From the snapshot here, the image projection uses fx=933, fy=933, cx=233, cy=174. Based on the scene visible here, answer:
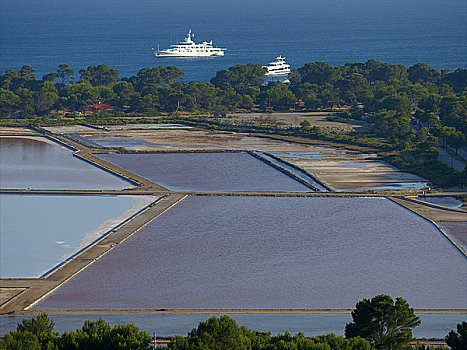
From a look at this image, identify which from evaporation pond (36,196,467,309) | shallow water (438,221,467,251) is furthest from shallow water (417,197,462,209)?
shallow water (438,221,467,251)

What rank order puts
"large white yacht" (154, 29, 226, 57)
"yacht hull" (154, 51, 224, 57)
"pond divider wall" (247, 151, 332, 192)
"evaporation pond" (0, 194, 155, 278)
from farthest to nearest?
1. "large white yacht" (154, 29, 226, 57)
2. "yacht hull" (154, 51, 224, 57)
3. "pond divider wall" (247, 151, 332, 192)
4. "evaporation pond" (0, 194, 155, 278)

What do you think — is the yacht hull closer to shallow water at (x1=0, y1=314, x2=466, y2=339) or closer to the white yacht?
the white yacht

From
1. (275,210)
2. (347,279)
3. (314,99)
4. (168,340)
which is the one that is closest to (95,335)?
(168,340)

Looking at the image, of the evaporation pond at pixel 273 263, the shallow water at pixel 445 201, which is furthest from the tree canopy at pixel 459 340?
the shallow water at pixel 445 201

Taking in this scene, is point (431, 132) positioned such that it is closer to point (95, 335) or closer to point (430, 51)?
point (95, 335)

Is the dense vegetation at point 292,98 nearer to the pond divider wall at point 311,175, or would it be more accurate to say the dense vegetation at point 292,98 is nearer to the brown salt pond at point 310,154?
the brown salt pond at point 310,154

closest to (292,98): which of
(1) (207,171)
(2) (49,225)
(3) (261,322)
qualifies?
(1) (207,171)
